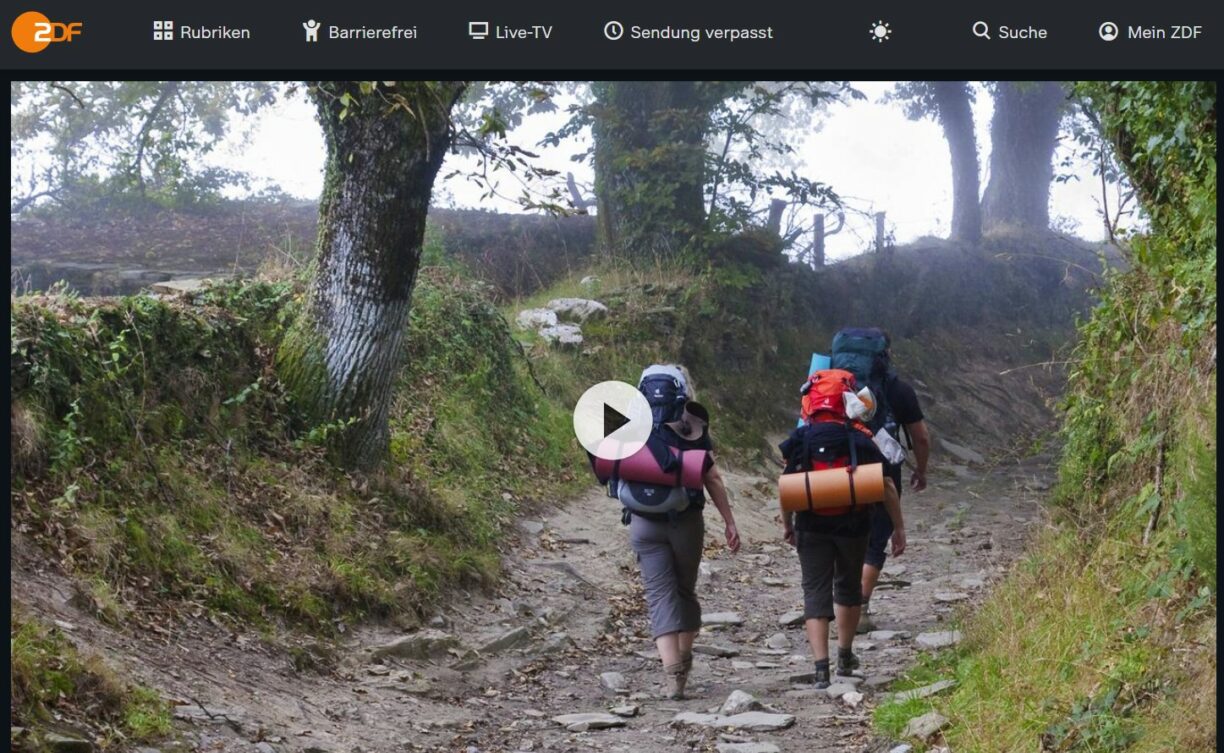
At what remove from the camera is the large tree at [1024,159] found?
31969 mm

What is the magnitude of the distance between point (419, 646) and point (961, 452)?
42.7ft

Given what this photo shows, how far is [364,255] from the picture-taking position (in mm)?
9508

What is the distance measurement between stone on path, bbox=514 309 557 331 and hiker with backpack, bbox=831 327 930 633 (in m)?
8.29

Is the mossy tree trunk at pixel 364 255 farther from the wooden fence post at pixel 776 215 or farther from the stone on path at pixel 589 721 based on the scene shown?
the wooden fence post at pixel 776 215

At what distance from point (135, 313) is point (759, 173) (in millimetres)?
13344

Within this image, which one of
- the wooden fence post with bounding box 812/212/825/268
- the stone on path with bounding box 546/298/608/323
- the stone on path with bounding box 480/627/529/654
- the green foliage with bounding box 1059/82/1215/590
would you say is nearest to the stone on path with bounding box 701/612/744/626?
the stone on path with bounding box 480/627/529/654

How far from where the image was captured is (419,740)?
22.4 ft

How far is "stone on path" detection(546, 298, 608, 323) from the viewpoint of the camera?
1698 cm

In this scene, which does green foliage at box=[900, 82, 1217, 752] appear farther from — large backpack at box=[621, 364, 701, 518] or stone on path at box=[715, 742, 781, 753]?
large backpack at box=[621, 364, 701, 518]

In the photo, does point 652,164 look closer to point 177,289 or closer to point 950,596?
point 177,289

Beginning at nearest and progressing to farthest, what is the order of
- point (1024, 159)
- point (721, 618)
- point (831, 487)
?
point (831, 487) → point (721, 618) → point (1024, 159)
